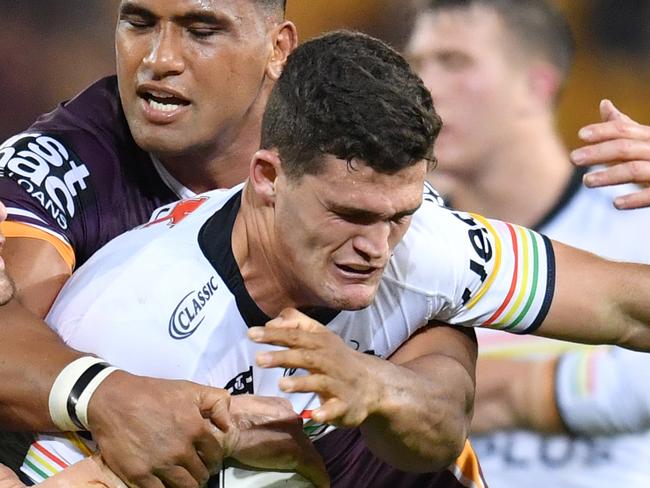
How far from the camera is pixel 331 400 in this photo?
1418 millimetres

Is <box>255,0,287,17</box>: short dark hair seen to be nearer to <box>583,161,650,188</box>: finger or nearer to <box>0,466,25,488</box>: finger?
<box>583,161,650,188</box>: finger

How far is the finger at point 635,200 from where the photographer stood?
205 cm

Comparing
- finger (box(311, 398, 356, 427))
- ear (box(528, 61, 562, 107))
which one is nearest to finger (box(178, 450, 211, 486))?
finger (box(311, 398, 356, 427))

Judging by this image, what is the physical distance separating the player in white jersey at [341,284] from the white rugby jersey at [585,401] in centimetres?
96

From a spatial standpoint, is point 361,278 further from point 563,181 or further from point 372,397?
point 563,181

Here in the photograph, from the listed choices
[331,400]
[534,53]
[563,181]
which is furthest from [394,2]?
[331,400]

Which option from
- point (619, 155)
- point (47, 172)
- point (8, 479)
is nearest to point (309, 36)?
point (47, 172)

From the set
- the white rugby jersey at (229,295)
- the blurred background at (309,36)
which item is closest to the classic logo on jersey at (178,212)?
the white rugby jersey at (229,295)

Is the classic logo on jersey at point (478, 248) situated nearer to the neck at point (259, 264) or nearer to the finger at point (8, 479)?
the neck at point (259, 264)

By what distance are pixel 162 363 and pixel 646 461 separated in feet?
5.18

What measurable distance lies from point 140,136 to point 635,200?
2.74ft

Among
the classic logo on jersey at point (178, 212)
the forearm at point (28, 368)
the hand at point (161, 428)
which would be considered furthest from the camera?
the classic logo on jersey at point (178, 212)

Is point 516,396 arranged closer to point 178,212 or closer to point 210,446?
point 178,212

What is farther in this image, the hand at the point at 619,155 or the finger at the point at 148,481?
the hand at the point at 619,155
